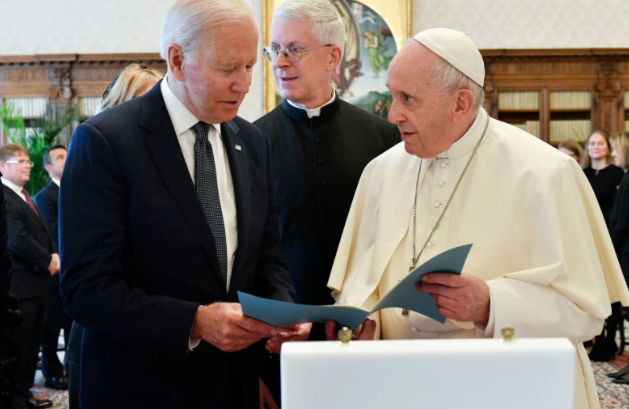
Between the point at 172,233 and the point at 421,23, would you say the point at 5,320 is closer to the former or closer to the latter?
the point at 172,233

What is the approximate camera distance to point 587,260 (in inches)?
85.6

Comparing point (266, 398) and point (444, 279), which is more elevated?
point (444, 279)

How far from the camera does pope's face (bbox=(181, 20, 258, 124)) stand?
2.02 metres

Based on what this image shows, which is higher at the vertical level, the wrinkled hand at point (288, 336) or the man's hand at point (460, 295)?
the man's hand at point (460, 295)

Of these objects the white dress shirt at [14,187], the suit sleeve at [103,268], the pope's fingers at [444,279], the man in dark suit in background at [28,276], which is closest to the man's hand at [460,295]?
the pope's fingers at [444,279]

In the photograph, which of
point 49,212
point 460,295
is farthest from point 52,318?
point 460,295

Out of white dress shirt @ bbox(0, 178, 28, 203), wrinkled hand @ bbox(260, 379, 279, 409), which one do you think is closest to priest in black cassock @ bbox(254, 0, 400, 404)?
wrinkled hand @ bbox(260, 379, 279, 409)

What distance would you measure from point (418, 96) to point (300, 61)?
69 cm

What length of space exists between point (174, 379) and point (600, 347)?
20.6 ft

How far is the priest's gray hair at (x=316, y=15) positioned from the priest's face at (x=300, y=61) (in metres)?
0.02

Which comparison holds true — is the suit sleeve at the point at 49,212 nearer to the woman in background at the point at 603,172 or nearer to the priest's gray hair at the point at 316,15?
the priest's gray hair at the point at 316,15

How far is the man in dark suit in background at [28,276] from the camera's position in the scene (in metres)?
5.84

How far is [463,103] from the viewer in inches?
90.4

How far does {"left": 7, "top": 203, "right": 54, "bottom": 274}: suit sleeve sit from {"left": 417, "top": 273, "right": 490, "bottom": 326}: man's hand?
15.4 ft
